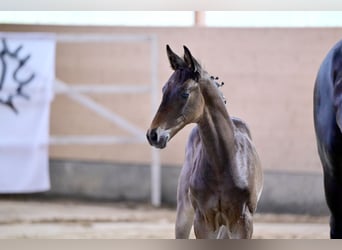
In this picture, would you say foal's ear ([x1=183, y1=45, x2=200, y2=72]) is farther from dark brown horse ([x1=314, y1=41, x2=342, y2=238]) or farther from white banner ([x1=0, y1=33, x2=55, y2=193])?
white banner ([x1=0, y1=33, x2=55, y2=193])

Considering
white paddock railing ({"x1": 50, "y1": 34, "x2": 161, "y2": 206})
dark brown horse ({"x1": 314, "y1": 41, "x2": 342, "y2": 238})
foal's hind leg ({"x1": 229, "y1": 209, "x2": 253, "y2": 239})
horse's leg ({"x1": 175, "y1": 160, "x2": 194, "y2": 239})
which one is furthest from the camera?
white paddock railing ({"x1": 50, "y1": 34, "x2": 161, "y2": 206})

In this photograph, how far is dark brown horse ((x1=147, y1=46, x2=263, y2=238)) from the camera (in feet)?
9.05

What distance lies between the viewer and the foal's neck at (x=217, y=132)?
2.84 meters

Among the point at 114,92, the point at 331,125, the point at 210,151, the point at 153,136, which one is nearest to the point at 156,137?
the point at 153,136

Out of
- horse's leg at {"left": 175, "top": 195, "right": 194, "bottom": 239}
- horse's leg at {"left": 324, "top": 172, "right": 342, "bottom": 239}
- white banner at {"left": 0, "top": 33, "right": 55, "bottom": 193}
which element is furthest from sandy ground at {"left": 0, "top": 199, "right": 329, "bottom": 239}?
horse's leg at {"left": 324, "top": 172, "right": 342, "bottom": 239}

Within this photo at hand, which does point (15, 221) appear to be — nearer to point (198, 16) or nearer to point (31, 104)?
point (31, 104)

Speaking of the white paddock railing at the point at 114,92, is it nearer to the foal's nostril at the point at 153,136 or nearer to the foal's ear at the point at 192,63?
the foal's ear at the point at 192,63

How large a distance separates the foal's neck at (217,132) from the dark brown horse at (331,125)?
567 millimetres

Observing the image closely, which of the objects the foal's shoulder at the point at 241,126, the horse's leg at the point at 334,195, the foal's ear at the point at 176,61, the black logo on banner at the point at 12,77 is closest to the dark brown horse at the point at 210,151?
the foal's ear at the point at 176,61

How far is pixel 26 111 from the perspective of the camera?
3648 mm

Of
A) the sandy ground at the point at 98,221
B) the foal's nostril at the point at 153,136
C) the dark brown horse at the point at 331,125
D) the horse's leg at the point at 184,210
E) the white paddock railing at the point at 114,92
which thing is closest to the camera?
the dark brown horse at the point at 331,125

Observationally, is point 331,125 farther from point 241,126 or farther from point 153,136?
point 241,126

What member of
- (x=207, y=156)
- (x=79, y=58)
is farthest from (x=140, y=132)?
(x=207, y=156)

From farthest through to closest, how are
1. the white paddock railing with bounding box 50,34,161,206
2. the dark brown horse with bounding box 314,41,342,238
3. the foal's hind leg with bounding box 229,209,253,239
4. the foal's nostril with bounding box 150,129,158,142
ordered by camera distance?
the white paddock railing with bounding box 50,34,161,206 < the foal's hind leg with bounding box 229,209,253,239 < the foal's nostril with bounding box 150,129,158,142 < the dark brown horse with bounding box 314,41,342,238
